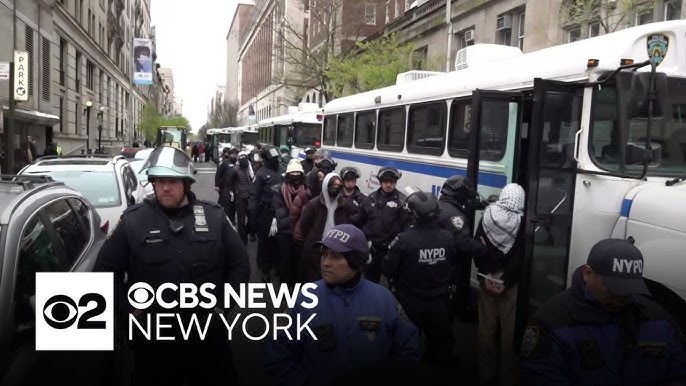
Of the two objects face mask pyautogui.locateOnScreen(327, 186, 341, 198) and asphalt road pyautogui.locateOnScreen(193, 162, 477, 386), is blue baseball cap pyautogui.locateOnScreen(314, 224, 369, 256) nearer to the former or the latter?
asphalt road pyautogui.locateOnScreen(193, 162, 477, 386)

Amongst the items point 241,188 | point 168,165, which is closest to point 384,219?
point 168,165

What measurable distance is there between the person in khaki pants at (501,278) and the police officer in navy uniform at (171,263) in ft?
8.17

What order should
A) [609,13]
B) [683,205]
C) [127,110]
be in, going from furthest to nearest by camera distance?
[127,110], [609,13], [683,205]

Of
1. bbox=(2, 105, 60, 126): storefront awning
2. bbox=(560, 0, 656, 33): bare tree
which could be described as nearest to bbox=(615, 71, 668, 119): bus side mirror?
bbox=(560, 0, 656, 33): bare tree

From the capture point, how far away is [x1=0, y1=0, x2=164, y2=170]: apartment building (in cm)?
2448

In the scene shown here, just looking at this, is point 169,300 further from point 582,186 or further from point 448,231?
point 582,186

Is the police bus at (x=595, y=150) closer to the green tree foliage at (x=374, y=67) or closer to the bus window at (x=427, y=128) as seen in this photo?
the bus window at (x=427, y=128)

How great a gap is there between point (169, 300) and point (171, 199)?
59 cm

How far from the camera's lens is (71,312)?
3.21 metres

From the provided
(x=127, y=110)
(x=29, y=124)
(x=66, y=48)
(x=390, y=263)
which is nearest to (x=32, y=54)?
(x=29, y=124)

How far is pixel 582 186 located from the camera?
5184 mm

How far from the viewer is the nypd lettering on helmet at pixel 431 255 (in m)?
4.61

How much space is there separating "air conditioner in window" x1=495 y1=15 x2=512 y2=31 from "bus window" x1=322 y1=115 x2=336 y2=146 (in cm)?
904

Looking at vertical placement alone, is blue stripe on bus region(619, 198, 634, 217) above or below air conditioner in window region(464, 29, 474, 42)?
below
